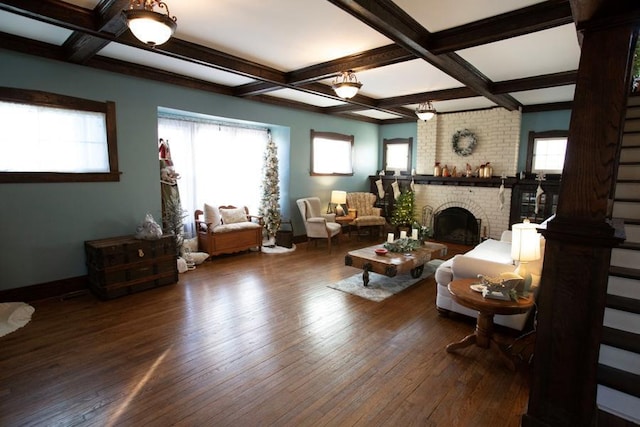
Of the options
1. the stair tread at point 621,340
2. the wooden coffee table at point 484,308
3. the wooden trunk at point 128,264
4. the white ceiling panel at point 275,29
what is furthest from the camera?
the wooden trunk at point 128,264

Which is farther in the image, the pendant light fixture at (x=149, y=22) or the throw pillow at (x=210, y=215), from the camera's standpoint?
the throw pillow at (x=210, y=215)

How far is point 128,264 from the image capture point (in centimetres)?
395

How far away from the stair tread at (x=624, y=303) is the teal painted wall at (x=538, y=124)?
5.02 m

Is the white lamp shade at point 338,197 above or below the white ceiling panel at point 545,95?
below

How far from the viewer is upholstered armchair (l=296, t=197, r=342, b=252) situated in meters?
6.37

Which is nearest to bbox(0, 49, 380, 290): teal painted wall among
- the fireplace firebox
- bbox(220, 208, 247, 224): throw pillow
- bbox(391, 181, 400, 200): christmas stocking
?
bbox(220, 208, 247, 224): throw pillow

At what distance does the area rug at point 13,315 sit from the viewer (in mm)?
3102

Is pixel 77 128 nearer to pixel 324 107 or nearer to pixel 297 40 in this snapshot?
pixel 297 40

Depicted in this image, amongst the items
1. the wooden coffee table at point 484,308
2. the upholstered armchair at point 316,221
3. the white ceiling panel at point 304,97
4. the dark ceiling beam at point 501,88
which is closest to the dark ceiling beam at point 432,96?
the dark ceiling beam at point 501,88

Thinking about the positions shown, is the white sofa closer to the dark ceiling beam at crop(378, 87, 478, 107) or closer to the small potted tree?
the dark ceiling beam at crop(378, 87, 478, 107)

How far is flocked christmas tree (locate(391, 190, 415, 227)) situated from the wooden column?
5861 millimetres

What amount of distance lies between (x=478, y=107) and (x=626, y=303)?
548 cm

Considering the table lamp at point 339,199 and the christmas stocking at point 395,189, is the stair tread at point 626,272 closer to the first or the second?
the table lamp at point 339,199

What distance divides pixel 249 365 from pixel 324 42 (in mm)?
3125
